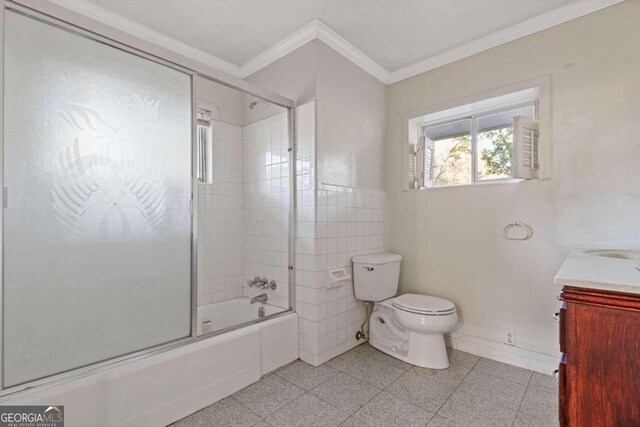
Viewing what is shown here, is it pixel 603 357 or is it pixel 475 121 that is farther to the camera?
pixel 475 121

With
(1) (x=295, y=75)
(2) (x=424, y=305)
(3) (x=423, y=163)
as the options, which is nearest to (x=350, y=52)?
(1) (x=295, y=75)

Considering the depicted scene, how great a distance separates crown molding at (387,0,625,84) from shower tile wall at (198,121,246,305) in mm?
1667

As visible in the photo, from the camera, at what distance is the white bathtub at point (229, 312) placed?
2535mm

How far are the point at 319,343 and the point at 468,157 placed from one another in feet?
6.31

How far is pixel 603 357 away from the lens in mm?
829

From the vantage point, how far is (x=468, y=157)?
8.51 ft

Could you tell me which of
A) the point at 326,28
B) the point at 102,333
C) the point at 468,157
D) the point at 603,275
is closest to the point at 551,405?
the point at 603,275

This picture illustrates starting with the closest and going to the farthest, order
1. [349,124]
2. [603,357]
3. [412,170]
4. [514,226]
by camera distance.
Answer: [603,357], [514,226], [349,124], [412,170]

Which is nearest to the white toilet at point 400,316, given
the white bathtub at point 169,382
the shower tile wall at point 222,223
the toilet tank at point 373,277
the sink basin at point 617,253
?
the toilet tank at point 373,277

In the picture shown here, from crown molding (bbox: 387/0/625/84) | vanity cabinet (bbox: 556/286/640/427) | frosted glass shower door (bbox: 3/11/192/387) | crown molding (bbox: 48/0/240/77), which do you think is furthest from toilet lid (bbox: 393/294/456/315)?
crown molding (bbox: 48/0/240/77)

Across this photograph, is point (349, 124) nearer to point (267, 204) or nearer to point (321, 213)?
point (321, 213)

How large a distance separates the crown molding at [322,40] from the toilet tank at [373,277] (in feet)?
5.34

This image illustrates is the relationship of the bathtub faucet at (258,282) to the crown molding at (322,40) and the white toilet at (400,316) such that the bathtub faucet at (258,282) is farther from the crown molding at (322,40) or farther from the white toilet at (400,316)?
the crown molding at (322,40)

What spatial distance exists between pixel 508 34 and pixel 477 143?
0.78 m
